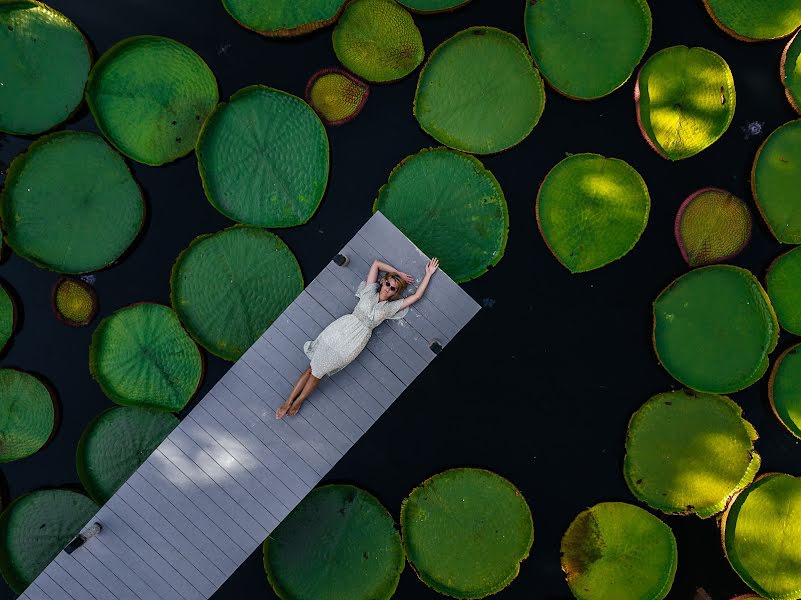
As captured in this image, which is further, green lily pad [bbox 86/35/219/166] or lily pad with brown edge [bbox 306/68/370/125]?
lily pad with brown edge [bbox 306/68/370/125]

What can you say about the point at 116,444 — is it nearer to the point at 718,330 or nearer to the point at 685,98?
the point at 718,330

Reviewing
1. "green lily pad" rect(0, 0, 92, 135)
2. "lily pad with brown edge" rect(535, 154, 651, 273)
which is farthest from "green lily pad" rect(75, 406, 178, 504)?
"lily pad with brown edge" rect(535, 154, 651, 273)

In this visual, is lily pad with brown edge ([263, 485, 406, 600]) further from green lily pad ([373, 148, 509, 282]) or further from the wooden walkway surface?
green lily pad ([373, 148, 509, 282])

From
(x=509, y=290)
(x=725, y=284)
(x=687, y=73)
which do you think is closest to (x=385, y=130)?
(x=509, y=290)

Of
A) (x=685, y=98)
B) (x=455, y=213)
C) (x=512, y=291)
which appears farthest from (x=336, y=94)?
(x=685, y=98)

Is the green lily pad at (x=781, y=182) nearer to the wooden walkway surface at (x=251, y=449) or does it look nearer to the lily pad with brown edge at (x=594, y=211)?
the lily pad with brown edge at (x=594, y=211)

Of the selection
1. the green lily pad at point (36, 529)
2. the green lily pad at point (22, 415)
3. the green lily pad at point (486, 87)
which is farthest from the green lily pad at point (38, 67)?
the green lily pad at point (36, 529)

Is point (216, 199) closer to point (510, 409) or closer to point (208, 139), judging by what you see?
point (208, 139)
